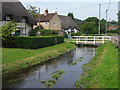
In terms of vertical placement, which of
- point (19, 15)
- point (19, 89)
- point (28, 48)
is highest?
point (19, 15)

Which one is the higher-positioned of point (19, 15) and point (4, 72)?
point (19, 15)

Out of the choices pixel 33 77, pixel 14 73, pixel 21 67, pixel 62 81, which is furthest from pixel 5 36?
pixel 62 81

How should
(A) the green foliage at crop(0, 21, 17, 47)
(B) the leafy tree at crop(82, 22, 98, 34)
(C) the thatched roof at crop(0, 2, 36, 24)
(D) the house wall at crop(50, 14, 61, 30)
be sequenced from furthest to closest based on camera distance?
1. (B) the leafy tree at crop(82, 22, 98, 34)
2. (D) the house wall at crop(50, 14, 61, 30)
3. (C) the thatched roof at crop(0, 2, 36, 24)
4. (A) the green foliage at crop(0, 21, 17, 47)

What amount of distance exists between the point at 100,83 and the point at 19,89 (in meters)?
4.47

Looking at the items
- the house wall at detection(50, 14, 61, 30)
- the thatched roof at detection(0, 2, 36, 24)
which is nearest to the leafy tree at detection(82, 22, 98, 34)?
the house wall at detection(50, 14, 61, 30)

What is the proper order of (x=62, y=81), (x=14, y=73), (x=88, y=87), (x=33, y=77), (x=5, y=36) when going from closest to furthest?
(x=88, y=87)
(x=62, y=81)
(x=33, y=77)
(x=14, y=73)
(x=5, y=36)

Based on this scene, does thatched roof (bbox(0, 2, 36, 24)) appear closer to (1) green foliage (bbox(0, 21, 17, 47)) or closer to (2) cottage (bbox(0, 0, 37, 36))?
(2) cottage (bbox(0, 0, 37, 36))

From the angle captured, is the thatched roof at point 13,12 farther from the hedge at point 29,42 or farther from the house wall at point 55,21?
the house wall at point 55,21

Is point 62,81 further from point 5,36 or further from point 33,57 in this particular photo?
point 5,36

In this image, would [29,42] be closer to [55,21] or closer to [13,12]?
[13,12]

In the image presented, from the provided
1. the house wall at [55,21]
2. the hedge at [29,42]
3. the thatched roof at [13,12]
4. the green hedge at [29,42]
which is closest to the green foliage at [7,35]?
the hedge at [29,42]

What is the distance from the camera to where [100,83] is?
29.5 ft

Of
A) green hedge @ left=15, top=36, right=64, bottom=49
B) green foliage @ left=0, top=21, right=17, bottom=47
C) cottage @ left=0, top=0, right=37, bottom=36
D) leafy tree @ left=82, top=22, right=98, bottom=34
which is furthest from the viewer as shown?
leafy tree @ left=82, top=22, right=98, bottom=34

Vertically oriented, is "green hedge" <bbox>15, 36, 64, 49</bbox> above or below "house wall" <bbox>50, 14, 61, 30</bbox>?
below
